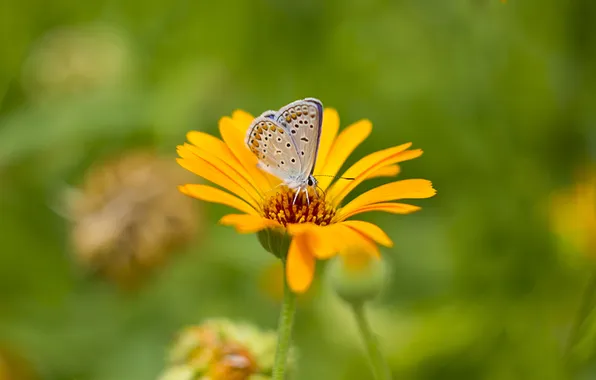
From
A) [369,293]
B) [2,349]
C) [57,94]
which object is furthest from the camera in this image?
[57,94]

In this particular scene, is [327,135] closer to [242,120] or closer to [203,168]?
[242,120]

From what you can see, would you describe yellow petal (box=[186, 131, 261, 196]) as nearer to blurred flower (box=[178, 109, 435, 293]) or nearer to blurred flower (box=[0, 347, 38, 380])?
blurred flower (box=[178, 109, 435, 293])

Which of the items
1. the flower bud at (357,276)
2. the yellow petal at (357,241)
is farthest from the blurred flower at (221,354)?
the yellow petal at (357,241)

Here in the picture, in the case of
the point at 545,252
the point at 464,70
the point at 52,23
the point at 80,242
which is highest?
the point at 52,23

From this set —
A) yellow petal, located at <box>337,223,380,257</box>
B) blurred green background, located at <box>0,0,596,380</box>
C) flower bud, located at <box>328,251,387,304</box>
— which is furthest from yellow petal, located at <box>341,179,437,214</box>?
blurred green background, located at <box>0,0,596,380</box>

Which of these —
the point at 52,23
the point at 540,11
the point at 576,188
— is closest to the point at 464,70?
the point at 540,11

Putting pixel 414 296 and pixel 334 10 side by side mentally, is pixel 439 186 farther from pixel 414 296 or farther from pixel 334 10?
pixel 334 10
